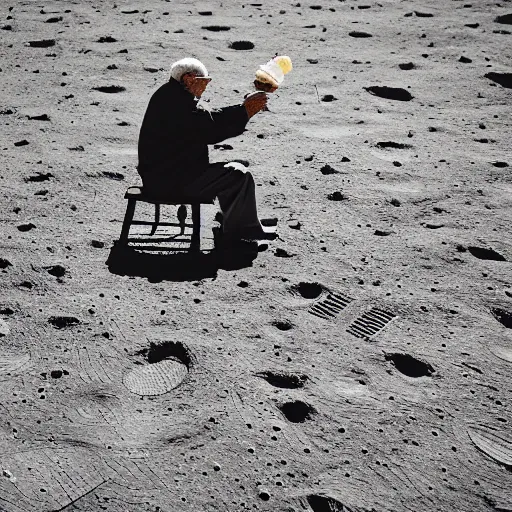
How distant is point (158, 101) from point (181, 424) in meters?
2.44

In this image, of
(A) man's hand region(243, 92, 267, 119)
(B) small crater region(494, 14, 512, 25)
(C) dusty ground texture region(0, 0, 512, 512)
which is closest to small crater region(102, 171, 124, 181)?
(C) dusty ground texture region(0, 0, 512, 512)

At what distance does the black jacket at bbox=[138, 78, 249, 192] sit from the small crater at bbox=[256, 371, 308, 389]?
1.68 m

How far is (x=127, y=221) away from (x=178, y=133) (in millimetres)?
765

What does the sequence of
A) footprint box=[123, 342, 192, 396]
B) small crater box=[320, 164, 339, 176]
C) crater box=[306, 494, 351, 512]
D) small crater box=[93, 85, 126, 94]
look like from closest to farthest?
1. crater box=[306, 494, 351, 512]
2. footprint box=[123, 342, 192, 396]
3. small crater box=[320, 164, 339, 176]
4. small crater box=[93, 85, 126, 94]

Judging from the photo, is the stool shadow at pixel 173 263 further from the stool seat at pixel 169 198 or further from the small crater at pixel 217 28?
the small crater at pixel 217 28

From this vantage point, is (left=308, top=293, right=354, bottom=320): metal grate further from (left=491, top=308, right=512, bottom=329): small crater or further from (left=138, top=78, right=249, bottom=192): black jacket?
(left=138, top=78, right=249, bottom=192): black jacket

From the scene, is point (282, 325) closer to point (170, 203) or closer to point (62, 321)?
point (170, 203)

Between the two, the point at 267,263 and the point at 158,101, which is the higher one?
the point at 158,101

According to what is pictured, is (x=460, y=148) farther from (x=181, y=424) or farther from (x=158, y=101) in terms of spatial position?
(x=181, y=424)

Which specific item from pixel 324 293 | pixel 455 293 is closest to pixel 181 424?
pixel 324 293

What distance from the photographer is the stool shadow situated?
18.3ft

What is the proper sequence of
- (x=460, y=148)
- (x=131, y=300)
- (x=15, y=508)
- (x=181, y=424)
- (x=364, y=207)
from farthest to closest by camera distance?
1. (x=460, y=148)
2. (x=364, y=207)
3. (x=131, y=300)
4. (x=181, y=424)
5. (x=15, y=508)

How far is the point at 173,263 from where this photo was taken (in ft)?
18.7

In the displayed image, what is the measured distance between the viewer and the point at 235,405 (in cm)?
442
